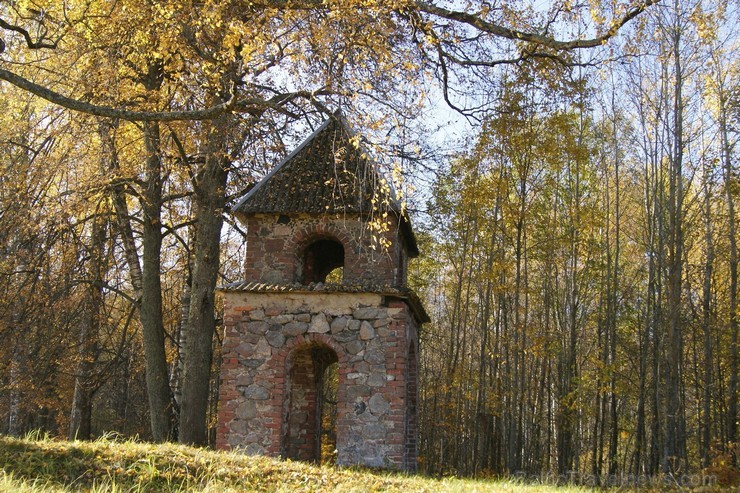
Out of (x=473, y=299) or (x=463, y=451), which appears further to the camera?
(x=473, y=299)

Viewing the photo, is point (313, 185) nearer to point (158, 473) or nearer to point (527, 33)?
point (527, 33)

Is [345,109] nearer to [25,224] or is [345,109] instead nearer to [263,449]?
[263,449]

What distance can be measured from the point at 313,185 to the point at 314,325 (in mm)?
2471

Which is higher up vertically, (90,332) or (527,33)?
(527,33)

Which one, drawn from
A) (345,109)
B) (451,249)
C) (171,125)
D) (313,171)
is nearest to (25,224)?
(171,125)

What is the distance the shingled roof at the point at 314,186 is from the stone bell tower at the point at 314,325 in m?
0.02

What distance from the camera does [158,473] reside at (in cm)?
636

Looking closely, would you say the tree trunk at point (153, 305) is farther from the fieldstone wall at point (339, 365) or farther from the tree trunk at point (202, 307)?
the fieldstone wall at point (339, 365)

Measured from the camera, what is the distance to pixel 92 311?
14.9m

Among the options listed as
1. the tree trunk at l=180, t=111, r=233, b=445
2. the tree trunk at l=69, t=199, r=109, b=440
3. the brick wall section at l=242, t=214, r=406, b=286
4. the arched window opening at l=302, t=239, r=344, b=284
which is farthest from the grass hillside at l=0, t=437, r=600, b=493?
the tree trunk at l=69, t=199, r=109, b=440

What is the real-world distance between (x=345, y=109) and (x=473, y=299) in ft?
59.6

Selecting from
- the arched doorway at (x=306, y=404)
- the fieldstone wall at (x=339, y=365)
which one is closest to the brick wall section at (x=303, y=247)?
the fieldstone wall at (x=339, y=365)

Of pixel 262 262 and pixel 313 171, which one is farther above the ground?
pixel 313 171

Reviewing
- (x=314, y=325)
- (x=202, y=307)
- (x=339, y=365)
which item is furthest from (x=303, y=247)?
(x=202, y=307)
